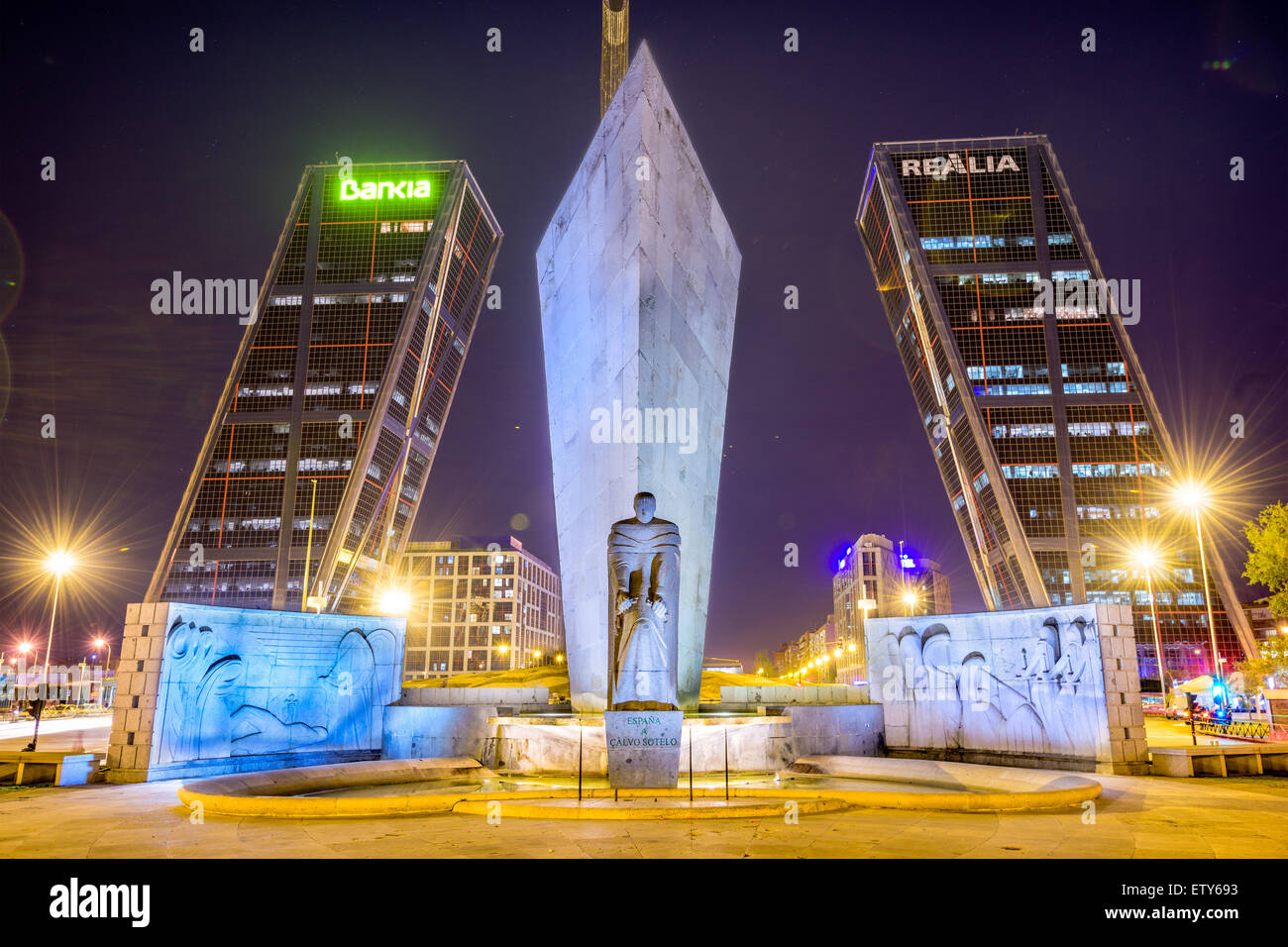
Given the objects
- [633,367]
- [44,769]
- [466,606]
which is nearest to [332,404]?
[466,606]

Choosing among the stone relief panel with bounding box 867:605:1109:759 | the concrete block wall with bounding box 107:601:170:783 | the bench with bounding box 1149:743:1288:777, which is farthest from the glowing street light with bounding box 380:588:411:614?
the bench with bounding box 1149:743:1288:777

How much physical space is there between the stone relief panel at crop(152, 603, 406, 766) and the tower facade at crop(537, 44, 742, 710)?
4558mm

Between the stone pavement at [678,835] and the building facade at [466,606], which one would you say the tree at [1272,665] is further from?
the building facade at [466,606]

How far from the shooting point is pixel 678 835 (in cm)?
716

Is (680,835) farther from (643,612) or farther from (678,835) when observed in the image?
(643,612)

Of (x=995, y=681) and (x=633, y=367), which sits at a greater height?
(x=633, y=367)

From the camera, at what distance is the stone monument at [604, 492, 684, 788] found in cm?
1032

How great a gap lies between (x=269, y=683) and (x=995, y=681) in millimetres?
14956

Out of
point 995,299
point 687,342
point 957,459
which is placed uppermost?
point 995,299

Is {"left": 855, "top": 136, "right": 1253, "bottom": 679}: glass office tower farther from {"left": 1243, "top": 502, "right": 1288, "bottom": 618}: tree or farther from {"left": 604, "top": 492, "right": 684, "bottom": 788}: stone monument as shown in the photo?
{"left": 604, "top": 492, "right": 684, "bottom": 788}: stone monument
